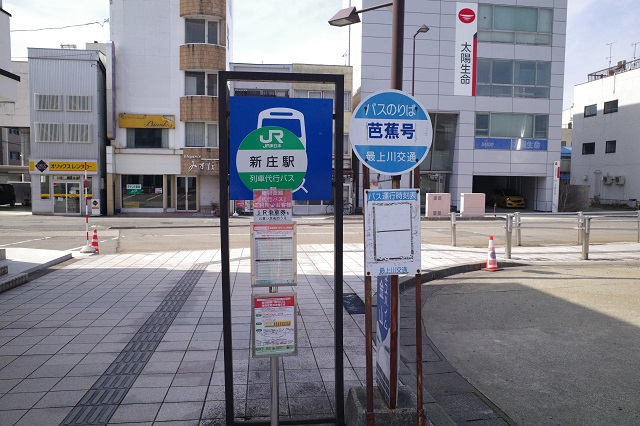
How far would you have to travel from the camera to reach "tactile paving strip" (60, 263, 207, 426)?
385 centimetres

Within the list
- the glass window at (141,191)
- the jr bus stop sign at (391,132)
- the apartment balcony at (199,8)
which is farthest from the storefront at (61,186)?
the jr bus stop sign at (391,132)

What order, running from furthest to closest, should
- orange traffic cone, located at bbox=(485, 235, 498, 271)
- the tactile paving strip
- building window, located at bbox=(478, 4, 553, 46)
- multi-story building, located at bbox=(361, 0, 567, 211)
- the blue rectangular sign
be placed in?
building window, located at bbox=(478, 4, 553, 46) → multi-story building, located at bbox=(361, 0, 567, 211) → orange traffic cone, located at bbox=(485, 235, 498, 271) → the tactile paving strip → the blue rectangular sign

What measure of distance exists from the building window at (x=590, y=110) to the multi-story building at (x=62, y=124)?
45027 millimetres

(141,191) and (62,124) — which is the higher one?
(62,124)

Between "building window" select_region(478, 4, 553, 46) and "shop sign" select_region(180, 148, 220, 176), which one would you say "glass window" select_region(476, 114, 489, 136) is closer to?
"building window" select_region(478, 4, 553, 46)

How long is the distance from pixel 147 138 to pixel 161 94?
3.07 metres

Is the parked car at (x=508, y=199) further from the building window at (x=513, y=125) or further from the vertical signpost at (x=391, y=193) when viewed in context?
the vertical signpost at (x=391, y=193)

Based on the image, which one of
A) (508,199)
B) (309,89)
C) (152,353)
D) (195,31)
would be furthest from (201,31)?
(152,353)

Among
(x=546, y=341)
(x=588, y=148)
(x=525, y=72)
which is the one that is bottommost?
(x=546, y=341)

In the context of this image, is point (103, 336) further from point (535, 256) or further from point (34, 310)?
point (535, 256)

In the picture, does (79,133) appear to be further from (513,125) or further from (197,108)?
(513,125)

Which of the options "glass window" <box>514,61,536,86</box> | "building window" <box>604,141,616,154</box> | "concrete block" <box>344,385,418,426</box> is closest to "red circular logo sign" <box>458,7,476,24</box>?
"glass window" <box>514,61,536,86</box>

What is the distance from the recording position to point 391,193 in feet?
11.1

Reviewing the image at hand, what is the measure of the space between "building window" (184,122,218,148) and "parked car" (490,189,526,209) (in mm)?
23344
